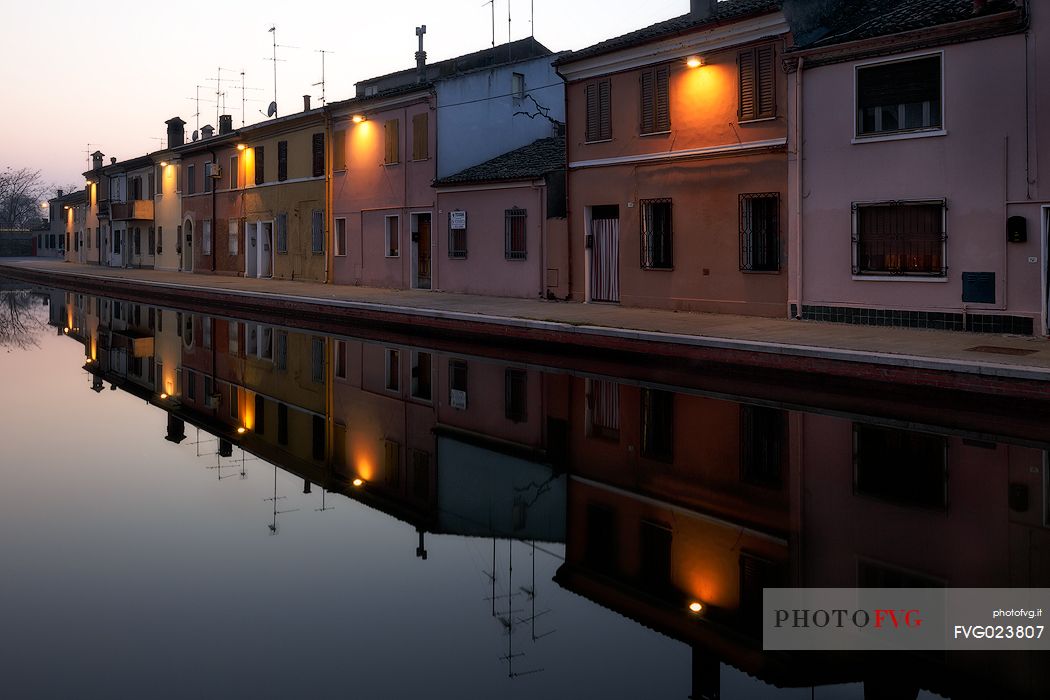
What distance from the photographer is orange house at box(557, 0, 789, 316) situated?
1955 cm

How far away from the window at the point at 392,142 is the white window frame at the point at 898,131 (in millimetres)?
17532

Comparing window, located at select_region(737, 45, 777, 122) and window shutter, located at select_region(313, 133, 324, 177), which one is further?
window shutter, located at select_region(313, 133, 324, 177)

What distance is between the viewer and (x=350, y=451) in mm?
9062

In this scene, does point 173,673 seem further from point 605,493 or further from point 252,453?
point 252,453

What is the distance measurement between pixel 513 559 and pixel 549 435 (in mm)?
4066

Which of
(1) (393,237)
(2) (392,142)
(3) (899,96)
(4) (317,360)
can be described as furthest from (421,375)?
(2) (392,142)

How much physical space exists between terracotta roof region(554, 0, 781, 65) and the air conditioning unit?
11.1m

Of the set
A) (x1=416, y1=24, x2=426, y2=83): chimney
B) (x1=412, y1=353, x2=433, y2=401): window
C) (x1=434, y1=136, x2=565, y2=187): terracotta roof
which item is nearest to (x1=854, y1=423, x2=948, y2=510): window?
(x1=412, y1=353, x2=433, y2=401): window

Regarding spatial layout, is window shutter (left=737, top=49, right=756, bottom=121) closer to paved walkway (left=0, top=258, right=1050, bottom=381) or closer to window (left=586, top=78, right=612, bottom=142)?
window (left=586, top=78, right=612, bottom=142)

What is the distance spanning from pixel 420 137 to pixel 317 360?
53.4ft

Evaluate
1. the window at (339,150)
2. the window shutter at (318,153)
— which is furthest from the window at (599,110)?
the window shutter at (318,153)

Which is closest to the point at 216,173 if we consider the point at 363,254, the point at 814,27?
the point at 363,254

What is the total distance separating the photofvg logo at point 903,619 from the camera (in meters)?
4.35

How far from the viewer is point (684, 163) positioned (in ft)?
70.0
